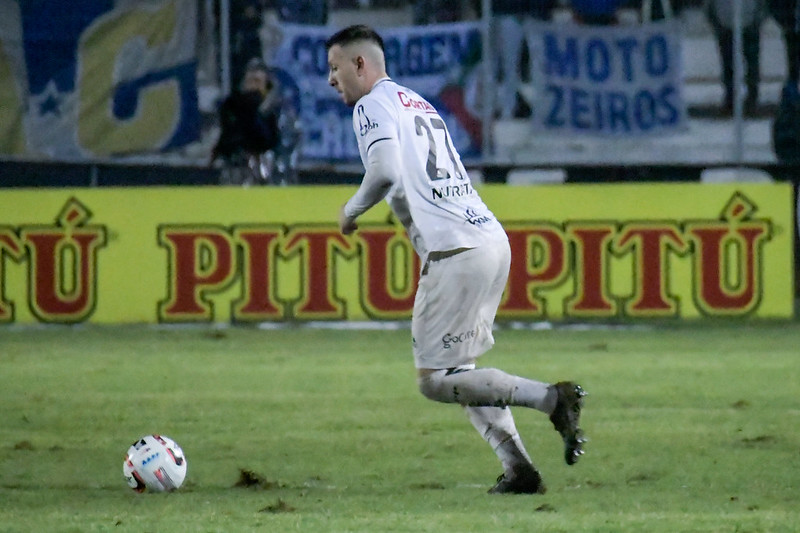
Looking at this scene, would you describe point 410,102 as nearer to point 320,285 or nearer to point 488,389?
point 488,389

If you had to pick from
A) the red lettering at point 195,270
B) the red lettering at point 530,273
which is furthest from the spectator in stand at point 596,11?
the red lettering at point 195,270

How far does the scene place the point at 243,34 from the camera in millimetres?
16797

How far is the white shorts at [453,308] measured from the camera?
6.32 meters

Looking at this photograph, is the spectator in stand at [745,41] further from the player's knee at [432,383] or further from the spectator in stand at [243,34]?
the player's knee at [432,383]

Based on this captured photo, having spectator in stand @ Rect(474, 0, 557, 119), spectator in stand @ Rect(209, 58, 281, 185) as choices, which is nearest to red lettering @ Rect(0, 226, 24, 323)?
spectator in stand @ Rect(209, 58, 281, 185)

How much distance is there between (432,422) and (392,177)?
3102mm

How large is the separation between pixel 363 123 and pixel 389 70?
34.9 ft

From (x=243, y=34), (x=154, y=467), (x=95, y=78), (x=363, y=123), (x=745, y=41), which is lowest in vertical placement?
(x=154, y=467)

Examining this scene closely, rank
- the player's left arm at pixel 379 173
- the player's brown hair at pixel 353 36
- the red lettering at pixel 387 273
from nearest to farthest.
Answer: the player's left arm at pixel 379 173 → the player's brown hair at pixel 353 36 → the red lettering at pixel 387 273

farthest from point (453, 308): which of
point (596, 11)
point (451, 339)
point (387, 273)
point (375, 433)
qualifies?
point (596, 11)

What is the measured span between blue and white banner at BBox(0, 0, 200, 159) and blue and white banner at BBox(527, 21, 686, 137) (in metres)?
3.83

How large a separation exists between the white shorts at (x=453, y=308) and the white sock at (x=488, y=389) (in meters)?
0.06

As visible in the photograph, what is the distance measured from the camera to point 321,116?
16922mm

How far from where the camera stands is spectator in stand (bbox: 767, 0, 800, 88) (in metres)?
16.9
